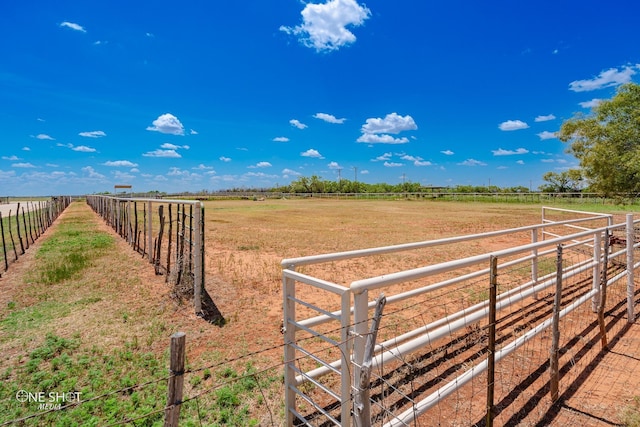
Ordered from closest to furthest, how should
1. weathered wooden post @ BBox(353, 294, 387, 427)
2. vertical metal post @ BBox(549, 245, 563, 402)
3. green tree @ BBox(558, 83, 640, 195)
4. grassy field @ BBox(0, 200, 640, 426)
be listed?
weathered wooden post @ BBox(353, 294, 387, 427) < vertical metal post @ BBox(549, 245, 563, 402) < grassy field @ BBox(0, 200, 640, 426) < green tree @ BBox(558, 83, 640, 195)

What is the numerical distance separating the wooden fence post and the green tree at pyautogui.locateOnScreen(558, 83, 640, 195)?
43.7ft

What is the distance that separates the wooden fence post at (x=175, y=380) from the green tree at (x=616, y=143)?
525 inches

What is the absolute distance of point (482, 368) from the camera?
102 inches

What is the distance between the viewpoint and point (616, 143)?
1170 cm

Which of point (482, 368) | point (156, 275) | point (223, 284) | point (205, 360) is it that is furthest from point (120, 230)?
point (482, 368)

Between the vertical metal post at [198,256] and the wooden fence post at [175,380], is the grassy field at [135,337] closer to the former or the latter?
the wooden fence post at [175,380]

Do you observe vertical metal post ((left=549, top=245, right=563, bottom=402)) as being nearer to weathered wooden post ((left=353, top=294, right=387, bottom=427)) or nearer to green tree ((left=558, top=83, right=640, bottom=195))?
weathered wooden post ((left=353, top=294, right=387, bottom=427))

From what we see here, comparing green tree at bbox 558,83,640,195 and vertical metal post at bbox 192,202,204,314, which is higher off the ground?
green tree at bbox 558,83,640,195

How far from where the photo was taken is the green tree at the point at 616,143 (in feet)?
37.3

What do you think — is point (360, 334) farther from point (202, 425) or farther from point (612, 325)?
point (612, 325)

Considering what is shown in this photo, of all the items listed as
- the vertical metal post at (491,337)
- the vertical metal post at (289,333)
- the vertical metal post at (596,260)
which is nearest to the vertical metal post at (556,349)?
the vertical metal post at (491,337)

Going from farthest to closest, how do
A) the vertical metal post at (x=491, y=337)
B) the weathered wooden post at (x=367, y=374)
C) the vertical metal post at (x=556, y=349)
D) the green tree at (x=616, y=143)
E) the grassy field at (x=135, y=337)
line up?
1. the green tree at (x=616, y=143)
2. the grassy field at (x=135, y=337)
3. the vertical metal post at (x=556, y=349)
4. the vertical metal post at (x=491, y=337)
5. the weathered wooden post at (x=367, y=374)

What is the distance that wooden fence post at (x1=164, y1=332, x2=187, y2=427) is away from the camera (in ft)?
5.79

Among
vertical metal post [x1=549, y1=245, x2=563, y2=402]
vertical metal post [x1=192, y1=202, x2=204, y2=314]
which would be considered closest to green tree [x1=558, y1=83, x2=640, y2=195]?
vertical metal post [x1=549, y1=245, x2=563, y2=402]
